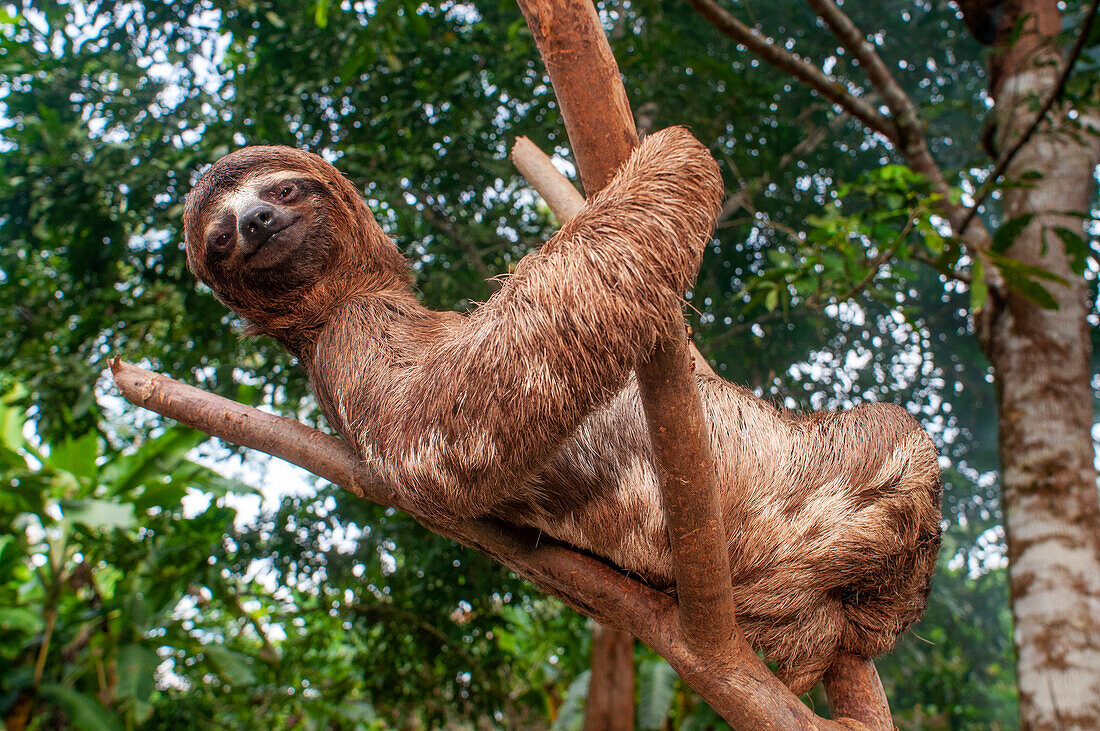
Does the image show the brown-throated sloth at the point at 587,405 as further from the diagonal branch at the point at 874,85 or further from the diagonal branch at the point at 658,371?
the diagonal branch at the point at 874,85

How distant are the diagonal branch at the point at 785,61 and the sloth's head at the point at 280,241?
3.41m

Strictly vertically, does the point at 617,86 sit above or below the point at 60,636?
above

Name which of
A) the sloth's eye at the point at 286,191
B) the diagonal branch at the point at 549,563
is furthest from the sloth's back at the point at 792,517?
the sloth's eye at the point at 286,191

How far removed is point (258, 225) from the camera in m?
2.93

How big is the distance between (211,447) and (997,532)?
11.2 m

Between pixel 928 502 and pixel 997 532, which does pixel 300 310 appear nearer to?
pixel 928 502

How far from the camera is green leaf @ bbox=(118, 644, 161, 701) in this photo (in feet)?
20.9

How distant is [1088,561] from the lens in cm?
472

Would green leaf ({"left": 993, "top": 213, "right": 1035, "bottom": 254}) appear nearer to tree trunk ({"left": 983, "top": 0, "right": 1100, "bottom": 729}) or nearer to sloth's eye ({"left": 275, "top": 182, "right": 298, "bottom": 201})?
tree trunk ({"left": 983, "top": 0, "right": 1100, "bottom": 729})

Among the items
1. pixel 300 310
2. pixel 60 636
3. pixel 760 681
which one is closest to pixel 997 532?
pixel 760 681

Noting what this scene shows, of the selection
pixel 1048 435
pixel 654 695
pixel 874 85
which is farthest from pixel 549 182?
pixel 654 695

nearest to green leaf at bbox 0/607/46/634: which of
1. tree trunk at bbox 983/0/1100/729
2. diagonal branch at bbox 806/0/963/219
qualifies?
tree trunk at bbox 983/0/1100/729

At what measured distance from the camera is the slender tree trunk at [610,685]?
627 cm

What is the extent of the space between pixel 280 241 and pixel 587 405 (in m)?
1.68
